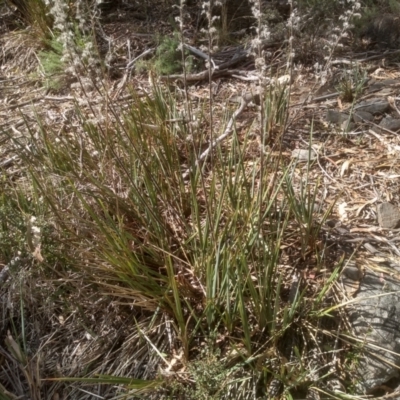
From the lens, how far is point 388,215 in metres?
2.32

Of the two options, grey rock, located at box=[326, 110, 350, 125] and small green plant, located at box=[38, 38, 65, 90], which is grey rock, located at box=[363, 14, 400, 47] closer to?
grey rock, located at box=[326, 110, 350, 125]

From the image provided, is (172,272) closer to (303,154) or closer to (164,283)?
(164,283)

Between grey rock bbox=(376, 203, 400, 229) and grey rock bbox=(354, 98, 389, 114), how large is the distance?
30.9 inches

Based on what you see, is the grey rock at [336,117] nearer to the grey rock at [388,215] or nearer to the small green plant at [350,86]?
the small green plant at [350,86]

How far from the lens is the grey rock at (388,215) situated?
2297 mm

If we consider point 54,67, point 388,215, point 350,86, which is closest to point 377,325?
point 388,215

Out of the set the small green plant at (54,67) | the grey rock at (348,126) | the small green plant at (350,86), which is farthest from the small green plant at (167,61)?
the grey rock at (348,126)

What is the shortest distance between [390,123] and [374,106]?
7.0 inches

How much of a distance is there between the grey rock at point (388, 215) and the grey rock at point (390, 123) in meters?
0.63

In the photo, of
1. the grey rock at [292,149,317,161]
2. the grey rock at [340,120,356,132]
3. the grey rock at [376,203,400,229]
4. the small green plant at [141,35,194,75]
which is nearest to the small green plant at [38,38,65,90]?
the small green plant at [141,35,194,75]

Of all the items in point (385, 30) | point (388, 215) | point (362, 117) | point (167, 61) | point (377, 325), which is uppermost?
point (167, 61)

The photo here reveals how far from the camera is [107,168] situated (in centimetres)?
244

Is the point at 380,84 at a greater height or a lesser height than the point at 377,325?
greater

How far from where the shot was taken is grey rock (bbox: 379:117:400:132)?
282cm
